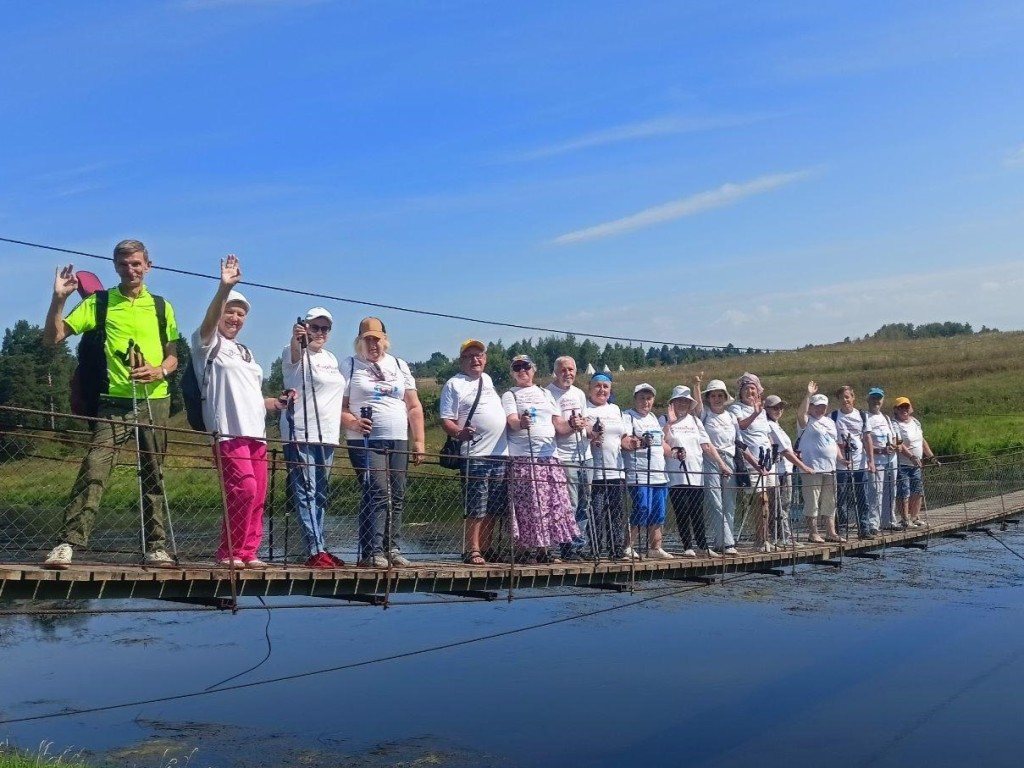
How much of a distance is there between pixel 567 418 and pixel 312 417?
8.23 feet

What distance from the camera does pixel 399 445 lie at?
7.19m

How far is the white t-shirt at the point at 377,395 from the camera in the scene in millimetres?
7168

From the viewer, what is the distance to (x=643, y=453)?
9789mm

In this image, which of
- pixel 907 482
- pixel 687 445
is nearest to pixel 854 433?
pixel 907 482

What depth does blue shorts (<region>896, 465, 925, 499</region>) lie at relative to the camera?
14883 millimetres

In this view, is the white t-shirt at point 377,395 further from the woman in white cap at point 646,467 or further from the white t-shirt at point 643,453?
the white t-shirt at point 643,453

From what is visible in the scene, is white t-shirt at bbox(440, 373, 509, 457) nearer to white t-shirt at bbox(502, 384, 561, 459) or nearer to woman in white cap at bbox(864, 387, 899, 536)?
white t-shirt at bbox(502, 384, 561, 459)

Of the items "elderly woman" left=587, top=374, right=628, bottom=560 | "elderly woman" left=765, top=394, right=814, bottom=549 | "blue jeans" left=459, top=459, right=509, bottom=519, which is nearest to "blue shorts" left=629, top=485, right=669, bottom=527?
"elderly woman" left=587, top=374, right=628, bottom=560

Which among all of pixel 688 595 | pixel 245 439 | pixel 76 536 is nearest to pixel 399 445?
pixel 245 439

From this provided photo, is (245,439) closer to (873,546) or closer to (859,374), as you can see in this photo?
(873,546)

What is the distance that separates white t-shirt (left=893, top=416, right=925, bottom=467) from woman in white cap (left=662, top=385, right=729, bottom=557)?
5529mm

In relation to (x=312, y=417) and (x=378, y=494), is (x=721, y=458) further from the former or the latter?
(x=312, y=417)

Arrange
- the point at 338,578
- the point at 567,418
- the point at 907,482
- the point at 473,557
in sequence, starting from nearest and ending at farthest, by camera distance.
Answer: the point at 338,578, the point at 473,557, the point at 567,418, the point at 907,482

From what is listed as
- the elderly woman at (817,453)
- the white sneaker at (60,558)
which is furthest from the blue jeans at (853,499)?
the white sneaker at (60,558)
